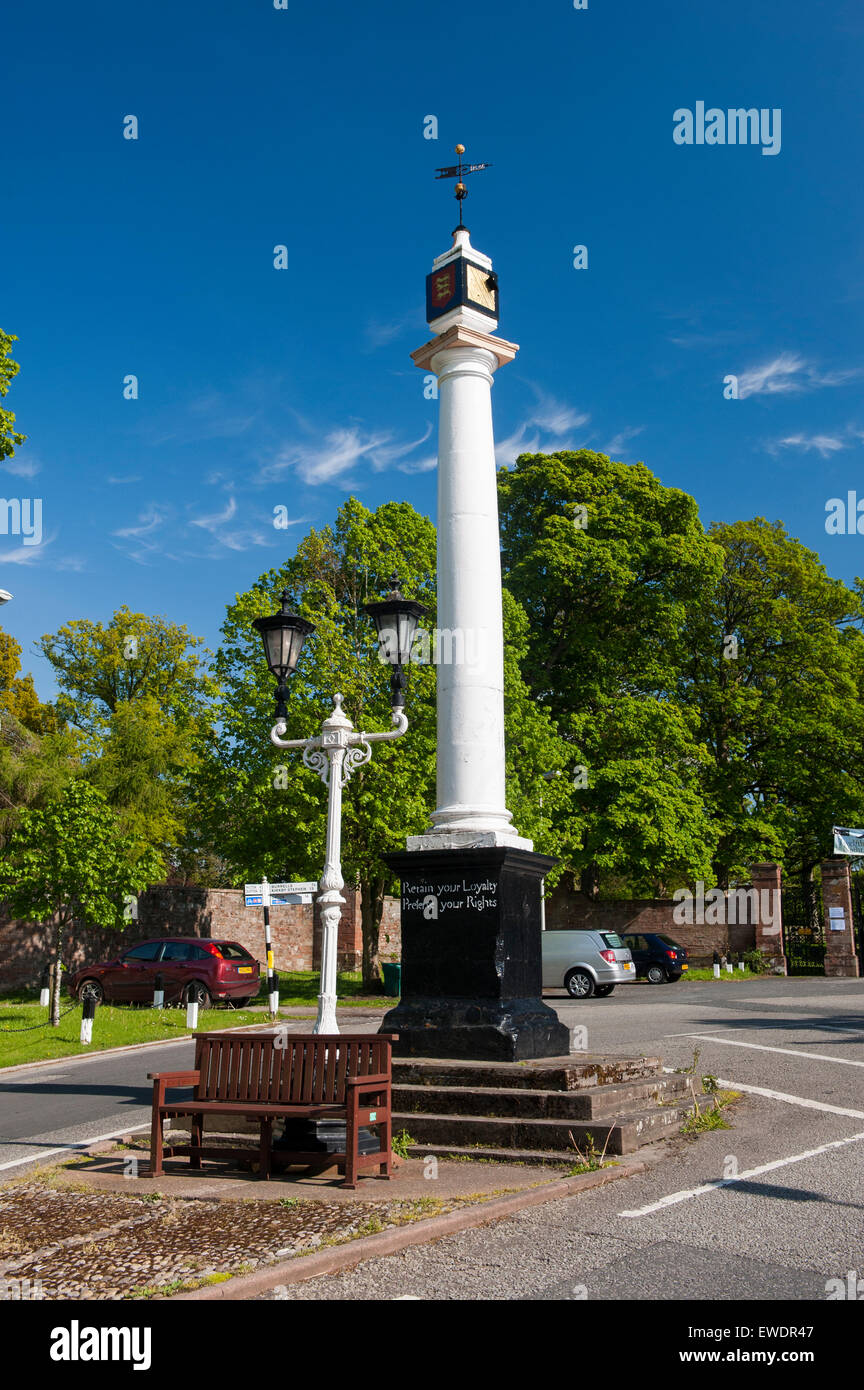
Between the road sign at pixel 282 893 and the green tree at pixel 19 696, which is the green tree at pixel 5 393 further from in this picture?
the green tree at pixel 19 696

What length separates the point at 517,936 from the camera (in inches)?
354

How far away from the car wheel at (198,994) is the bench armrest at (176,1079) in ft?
53.0

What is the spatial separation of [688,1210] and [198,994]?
18756 millimetres

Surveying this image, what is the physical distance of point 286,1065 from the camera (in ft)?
24.5

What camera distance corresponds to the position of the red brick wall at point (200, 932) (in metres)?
28.3

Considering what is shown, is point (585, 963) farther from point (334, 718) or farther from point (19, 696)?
point (19, 696)

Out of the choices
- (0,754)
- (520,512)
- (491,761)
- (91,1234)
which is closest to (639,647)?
(520,512)

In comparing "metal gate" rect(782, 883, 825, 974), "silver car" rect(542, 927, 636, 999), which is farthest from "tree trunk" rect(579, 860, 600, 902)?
"silver car" rect(542, 927, 636, 999)

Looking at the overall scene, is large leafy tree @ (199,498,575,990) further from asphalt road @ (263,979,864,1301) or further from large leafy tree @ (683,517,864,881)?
asphalt road @ (263,979,864,1301)

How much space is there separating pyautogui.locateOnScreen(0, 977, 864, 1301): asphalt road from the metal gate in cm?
1994

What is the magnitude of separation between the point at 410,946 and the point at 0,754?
22986 mm

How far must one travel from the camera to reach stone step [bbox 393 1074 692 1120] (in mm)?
7594

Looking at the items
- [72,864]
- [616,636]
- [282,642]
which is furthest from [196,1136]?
[616,636]

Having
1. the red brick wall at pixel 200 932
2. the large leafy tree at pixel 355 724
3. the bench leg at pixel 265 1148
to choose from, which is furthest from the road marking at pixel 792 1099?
the red brick wall at pixel 200 932
